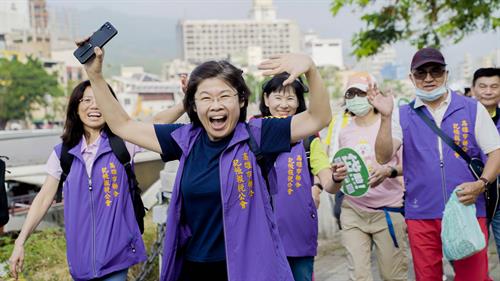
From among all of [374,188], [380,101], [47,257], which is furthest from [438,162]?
[47,257]

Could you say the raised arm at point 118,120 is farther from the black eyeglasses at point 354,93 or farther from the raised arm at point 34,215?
the black eyeglasses at point 354,93

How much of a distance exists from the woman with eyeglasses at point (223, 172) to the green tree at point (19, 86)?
62.2 meters

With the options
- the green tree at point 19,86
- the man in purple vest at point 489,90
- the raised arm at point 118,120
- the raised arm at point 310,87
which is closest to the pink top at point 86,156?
the raised arm at point 118,120

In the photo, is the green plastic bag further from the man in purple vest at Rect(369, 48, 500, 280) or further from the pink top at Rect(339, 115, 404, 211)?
the pink top at Rect(339, 115, 404, 211)

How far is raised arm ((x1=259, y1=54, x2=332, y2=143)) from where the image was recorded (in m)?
2.55

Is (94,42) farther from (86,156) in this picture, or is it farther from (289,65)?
(86,156)

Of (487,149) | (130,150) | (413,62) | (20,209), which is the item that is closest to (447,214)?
(487,149)

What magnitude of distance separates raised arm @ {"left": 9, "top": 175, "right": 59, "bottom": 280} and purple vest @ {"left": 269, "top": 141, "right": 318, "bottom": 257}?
1384 millimetres

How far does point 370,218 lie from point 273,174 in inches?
88.8

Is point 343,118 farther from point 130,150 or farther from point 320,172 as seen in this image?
point 130,150

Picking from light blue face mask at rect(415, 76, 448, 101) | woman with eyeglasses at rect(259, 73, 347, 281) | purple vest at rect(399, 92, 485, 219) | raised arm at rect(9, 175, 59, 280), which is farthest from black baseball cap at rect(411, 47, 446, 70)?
raised arm at rect(9, 175, 59, 280)

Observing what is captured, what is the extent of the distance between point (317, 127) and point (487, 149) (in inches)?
66.8

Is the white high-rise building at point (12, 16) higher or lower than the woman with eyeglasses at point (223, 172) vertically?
higher

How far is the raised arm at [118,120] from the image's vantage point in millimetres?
2809
